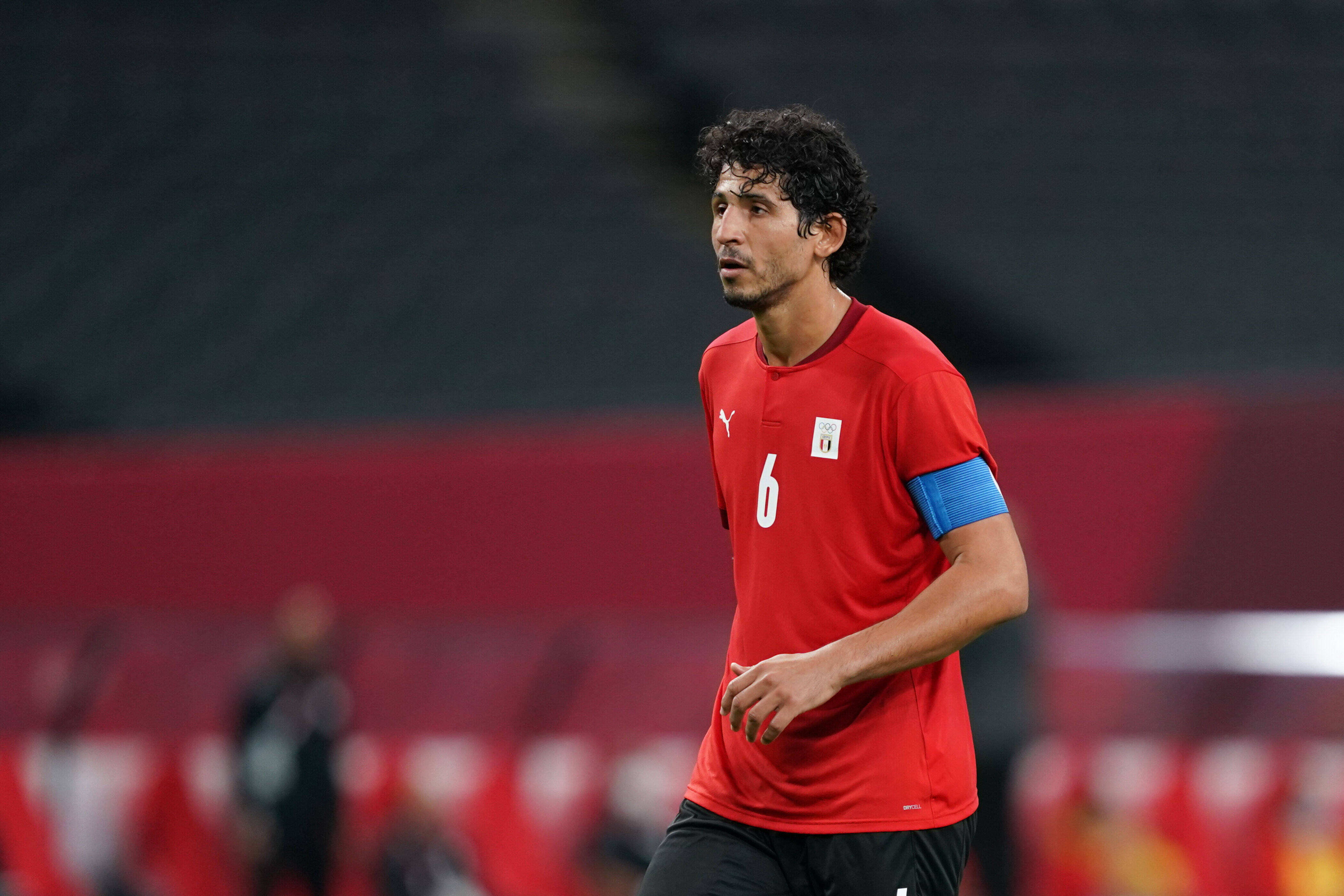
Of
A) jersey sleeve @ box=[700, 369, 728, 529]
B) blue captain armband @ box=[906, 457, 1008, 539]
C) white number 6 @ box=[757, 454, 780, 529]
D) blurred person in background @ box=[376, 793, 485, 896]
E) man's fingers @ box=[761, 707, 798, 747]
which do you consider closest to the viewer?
man's fingers @ box=[761, 707, 798, 747]

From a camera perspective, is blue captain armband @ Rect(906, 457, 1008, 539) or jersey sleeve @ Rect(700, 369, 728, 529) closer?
blue captain armband @ Rect(906, 457, 1008, 539)

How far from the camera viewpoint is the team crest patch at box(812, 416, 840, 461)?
9.91 ft

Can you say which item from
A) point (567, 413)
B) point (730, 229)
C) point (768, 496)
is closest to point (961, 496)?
point (768, 496)

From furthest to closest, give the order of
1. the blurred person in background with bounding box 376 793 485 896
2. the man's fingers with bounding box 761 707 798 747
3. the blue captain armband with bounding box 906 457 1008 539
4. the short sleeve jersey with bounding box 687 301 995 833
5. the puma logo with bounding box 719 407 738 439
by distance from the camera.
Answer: the blurred person in background with bounding box 376 793 485 896 < the puma logo with bounding box 719 407 738 439 < the short sleeve jersey with bounding box 687 301 995 833 < the blue captain armband with bounding box 906 457 1008 539 < the man's fingers with bounding box 761 707 798 747

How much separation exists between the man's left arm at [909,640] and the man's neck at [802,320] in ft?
1.57

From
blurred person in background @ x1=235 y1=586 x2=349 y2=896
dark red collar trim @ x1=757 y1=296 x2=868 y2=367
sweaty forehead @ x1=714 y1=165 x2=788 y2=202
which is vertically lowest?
blurred person in background @ x1=235 y1=586 x2=349 y2=896

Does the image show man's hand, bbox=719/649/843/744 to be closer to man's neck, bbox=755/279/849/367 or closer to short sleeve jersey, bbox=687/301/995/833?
short sleeve jersey, bbox=687/301/995/833

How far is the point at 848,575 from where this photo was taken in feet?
9.91

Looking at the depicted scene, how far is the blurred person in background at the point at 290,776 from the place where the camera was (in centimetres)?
761

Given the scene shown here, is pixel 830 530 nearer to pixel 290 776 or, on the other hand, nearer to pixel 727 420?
pixel 727 420

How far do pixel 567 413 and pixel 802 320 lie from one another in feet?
23.7

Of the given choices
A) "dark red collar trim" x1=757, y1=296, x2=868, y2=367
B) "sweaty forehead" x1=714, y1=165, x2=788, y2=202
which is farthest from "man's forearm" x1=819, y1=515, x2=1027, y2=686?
"sweaty forehead" x1=714, y1=165, x2=788, y2=202

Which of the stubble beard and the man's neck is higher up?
the stubble beard

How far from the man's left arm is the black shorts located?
1.23 feet
